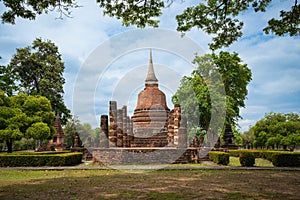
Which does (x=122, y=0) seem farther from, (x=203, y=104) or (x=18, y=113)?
(x=203, y=104)

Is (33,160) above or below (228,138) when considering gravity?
below

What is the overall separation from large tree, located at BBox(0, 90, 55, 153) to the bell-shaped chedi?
9.08 metres

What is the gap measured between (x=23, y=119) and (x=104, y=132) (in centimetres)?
881

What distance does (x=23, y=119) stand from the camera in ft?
80.3

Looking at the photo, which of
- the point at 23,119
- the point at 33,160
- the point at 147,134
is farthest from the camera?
the point at 147,134

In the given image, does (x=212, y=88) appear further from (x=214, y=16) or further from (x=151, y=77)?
(x=214, y=16)

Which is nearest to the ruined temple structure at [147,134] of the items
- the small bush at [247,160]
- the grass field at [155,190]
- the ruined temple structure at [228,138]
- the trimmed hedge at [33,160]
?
the trimmed hedge at [33,160]

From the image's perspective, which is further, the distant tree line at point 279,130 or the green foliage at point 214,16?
the distant tree line at point 279,130

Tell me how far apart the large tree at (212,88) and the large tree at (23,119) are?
1427cm

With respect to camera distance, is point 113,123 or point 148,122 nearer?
point 113,123

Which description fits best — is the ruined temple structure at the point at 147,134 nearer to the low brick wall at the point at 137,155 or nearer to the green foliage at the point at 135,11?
the low brick wall at the point at 137,155

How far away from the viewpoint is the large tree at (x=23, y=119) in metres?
23.1

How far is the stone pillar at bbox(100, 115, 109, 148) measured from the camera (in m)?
19.2

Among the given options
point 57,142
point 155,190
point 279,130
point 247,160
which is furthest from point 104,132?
point 279,130
